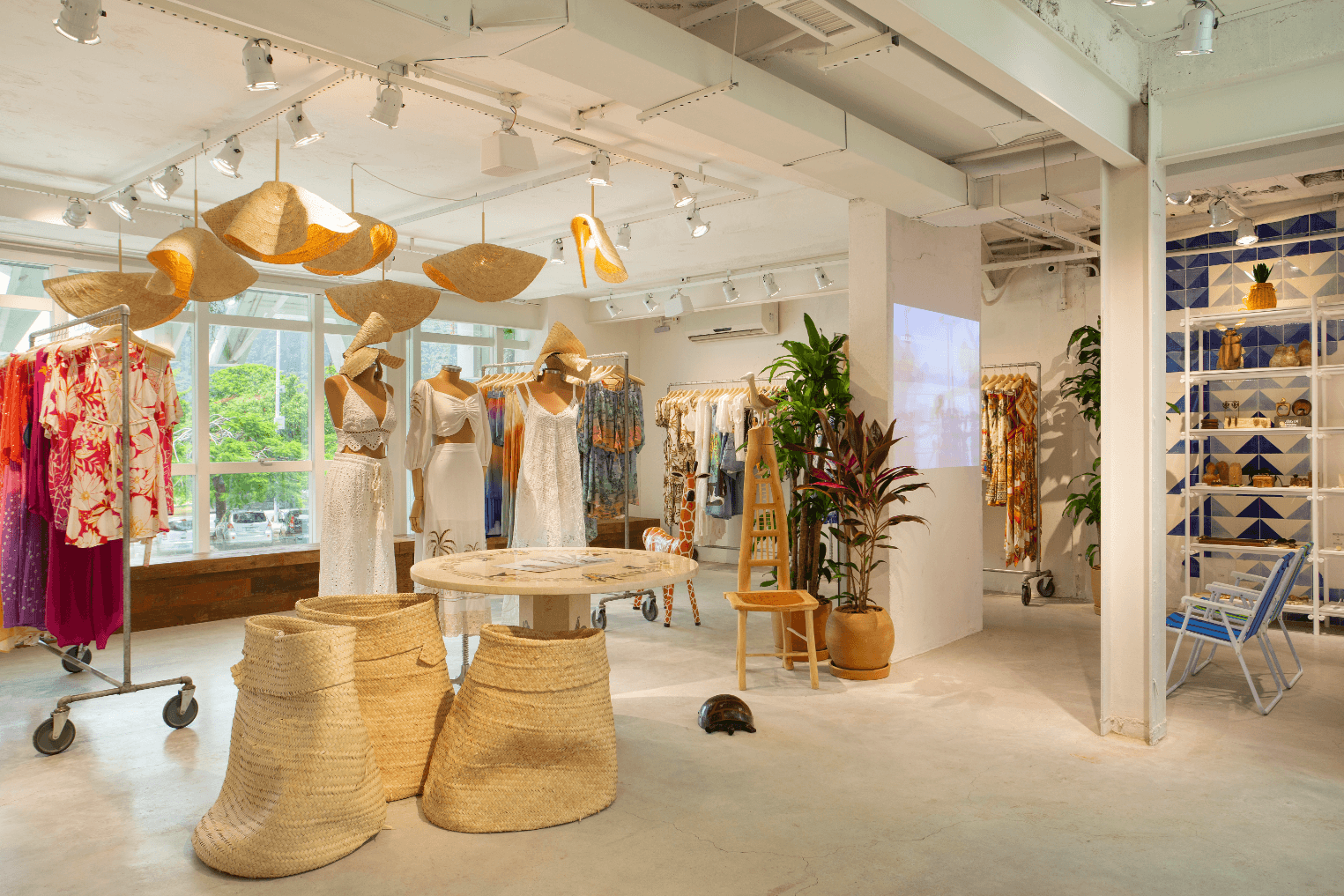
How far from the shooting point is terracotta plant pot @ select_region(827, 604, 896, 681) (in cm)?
518

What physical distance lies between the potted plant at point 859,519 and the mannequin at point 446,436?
2010 millimetres

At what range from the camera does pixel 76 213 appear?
5852 mm

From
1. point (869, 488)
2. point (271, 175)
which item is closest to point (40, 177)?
point (271, 175)

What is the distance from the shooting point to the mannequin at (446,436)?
516cm

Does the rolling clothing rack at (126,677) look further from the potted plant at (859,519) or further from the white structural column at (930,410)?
the white structural column at (930,410)

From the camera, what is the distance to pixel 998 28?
338 cm

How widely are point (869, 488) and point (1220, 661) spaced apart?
2.65 meters

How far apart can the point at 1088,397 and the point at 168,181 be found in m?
6.86

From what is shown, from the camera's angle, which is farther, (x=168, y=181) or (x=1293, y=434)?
(x=1293, y=434)

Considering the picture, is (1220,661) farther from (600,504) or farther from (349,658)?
(349,658)

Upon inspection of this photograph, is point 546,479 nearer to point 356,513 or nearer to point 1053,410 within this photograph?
point 356,513

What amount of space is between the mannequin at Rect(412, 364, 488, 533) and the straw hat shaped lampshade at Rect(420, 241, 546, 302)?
875 millimetres

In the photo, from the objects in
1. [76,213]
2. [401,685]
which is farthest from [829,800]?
[76,213]

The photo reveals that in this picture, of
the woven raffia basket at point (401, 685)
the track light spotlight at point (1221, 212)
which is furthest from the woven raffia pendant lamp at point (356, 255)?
the track light spotlight at point (1221, 212)
